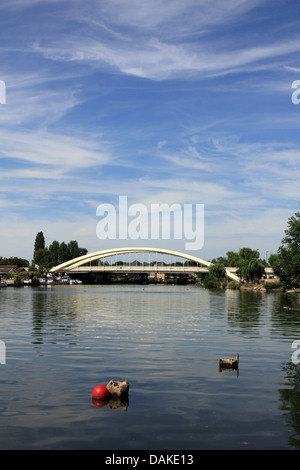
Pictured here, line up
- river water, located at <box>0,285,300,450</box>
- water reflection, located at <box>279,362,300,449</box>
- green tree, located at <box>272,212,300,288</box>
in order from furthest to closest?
green tree, located at <box>272,212,300,288</box> → water reflection, located at <box>279,362,300,449</box> → river water, located at <box>0,285,300,450</box>

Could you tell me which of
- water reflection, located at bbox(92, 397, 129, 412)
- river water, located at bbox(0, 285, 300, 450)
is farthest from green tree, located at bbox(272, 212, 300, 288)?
water reflection, located at bbox(92, 397, 129, 412)

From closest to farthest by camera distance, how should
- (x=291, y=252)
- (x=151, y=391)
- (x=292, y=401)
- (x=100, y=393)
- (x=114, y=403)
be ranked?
1. (x=114, y=403)
2. (x=292, y=401)
3. (x=100, y=393)
4. (x=151, y=391)
5. (x=291, y=252)

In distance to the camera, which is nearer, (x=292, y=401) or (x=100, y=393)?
(x=292, y=401)

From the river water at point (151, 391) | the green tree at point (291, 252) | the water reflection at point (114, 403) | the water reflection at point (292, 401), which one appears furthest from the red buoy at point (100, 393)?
the green tree at point (291, 252)

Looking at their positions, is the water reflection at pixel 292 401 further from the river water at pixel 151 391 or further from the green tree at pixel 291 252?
the green tree at pixel 291 252

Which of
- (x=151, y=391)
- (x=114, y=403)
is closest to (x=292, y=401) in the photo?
(x=151, y=391)

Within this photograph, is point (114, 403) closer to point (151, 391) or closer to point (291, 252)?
point (151, 391)

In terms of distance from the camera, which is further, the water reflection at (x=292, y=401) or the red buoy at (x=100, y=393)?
the red buoy at (x=100, y=393)

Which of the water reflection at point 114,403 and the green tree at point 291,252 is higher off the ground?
the green tree at point 291,252

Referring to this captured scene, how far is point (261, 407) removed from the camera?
51.3 feet

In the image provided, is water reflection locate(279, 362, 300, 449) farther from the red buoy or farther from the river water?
the red buoy

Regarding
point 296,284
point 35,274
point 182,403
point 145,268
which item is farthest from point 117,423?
point 145,268
